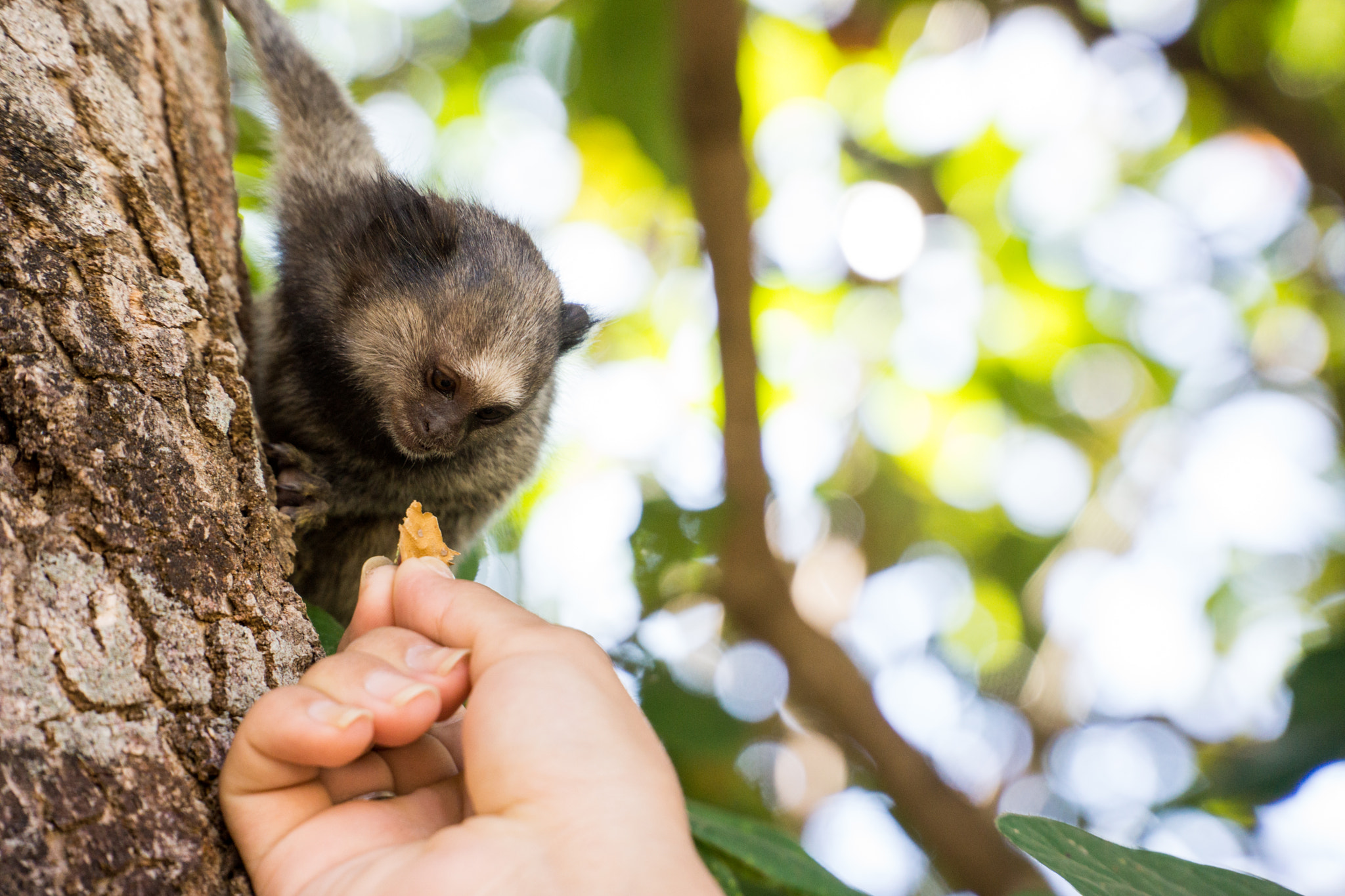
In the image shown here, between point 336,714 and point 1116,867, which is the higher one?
point 336,714

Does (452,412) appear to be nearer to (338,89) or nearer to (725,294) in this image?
(338,89)

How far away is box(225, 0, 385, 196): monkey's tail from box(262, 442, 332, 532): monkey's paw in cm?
88

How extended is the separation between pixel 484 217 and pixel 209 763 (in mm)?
2209

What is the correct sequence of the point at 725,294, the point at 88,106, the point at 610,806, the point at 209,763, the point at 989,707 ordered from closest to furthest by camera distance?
the point at 610,806, the point at 209,763, the point at 88,106, the point at 725,294, the point at 989,707

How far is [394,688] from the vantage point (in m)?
1.14

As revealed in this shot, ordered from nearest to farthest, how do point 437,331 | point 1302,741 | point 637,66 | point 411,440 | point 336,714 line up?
1. point 336,714
2. point 411,440
3. point 437,331
4. point 1302,741
5. point 637,66

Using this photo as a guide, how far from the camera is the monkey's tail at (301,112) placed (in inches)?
114

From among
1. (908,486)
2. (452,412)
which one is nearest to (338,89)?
(452,412)

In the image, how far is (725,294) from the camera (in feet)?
13.8

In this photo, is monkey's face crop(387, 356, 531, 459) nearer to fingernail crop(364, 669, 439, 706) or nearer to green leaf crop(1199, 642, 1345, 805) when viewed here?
fingernail crop(364, 669, 439, 706)

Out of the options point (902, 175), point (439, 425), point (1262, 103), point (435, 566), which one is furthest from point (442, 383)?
point (902, 175)

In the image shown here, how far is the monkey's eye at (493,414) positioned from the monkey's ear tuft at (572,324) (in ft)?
1.27

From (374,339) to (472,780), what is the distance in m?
1.92

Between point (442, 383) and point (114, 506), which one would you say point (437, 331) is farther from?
point (114, 506)
